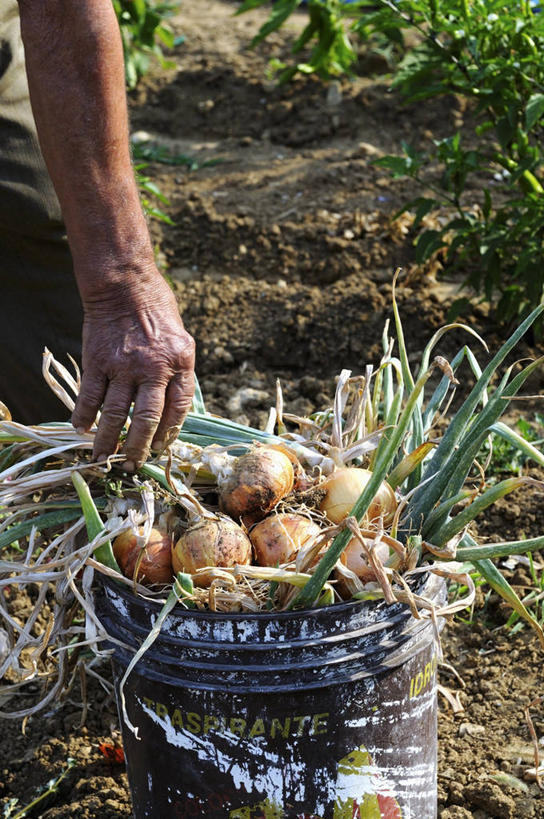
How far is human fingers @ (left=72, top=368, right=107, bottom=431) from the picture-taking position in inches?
61.9

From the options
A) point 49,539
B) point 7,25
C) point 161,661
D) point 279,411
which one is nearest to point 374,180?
point 7,25

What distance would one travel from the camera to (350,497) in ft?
5.02

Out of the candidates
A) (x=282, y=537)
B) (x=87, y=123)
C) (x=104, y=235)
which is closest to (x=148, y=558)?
(x=282, y=537)

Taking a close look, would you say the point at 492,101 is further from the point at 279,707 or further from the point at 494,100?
the point at 279,707

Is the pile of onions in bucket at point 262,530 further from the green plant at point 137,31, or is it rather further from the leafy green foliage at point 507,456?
the green plant at point 137,31

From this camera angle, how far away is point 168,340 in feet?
5.16

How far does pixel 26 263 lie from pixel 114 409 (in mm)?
1045

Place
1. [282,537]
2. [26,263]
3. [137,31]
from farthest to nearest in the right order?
[137,31]
[26,263]
[282,537]

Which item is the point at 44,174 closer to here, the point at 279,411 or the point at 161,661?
the point at 279,411

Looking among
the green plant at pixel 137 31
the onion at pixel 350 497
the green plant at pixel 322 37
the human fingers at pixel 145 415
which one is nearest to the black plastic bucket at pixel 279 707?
the onion at pixel 350 497

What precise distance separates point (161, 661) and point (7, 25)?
1770mm

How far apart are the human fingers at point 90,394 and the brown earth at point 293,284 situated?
2.81 ft

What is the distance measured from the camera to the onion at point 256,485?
1.52 meters

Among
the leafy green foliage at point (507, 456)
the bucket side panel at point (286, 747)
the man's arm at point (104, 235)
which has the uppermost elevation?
Result: the man's arm at point (104, 235)
